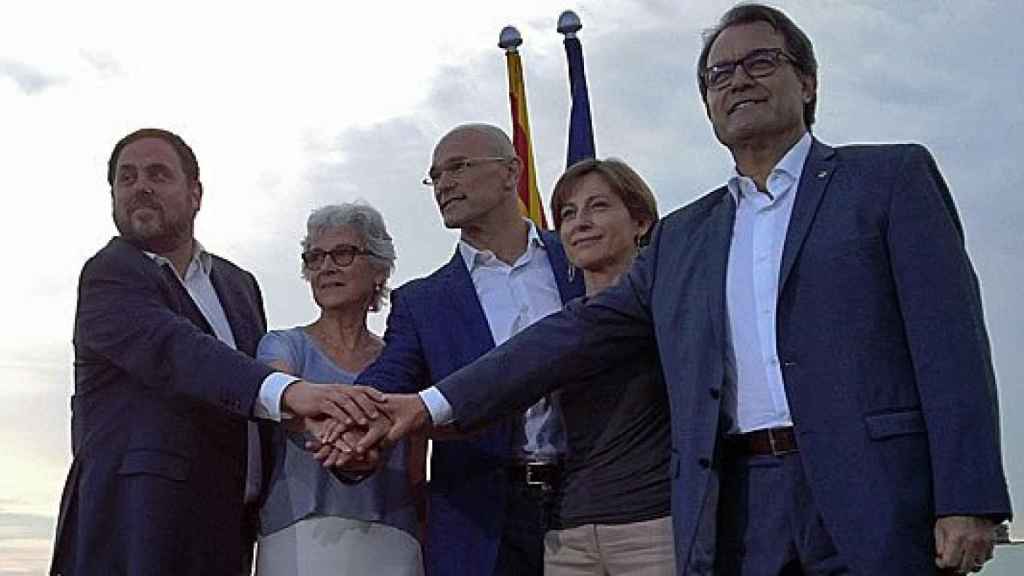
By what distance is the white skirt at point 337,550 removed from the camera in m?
5.06

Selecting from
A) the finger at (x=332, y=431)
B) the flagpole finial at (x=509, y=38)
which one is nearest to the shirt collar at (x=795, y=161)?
the finger at (x=332, y=431)

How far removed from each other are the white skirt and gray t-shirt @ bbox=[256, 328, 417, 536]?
0.10 feet

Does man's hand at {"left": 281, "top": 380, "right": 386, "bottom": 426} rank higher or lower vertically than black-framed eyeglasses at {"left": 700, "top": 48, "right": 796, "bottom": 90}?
lower

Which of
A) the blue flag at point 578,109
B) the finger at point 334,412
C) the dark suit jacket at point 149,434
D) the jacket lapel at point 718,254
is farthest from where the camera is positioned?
the blue flag at point 578,109

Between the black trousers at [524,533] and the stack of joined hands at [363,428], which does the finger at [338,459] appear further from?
the black trousers at [524,533]

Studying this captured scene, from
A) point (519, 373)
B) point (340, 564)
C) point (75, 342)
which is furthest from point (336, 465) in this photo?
point (75, 342)

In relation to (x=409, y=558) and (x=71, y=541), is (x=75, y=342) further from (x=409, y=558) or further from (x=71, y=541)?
(x=409, y=558)

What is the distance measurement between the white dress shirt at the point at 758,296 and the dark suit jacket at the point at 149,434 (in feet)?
5.92

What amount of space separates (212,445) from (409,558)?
805 millimetres

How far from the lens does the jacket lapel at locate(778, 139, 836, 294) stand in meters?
3.91

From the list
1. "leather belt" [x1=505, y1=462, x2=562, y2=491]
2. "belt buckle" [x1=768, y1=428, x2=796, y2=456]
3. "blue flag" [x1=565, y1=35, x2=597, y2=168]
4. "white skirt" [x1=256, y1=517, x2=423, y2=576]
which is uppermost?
"blue flag" [x1=565, y1=35, x2=597, y2=168]

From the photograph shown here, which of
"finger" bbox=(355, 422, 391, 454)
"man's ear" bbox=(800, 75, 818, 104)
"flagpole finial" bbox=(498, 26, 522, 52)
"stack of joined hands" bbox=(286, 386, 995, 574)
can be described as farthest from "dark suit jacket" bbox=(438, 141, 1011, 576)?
"flagpole finial" bbox=(498, 26, 522, 52)

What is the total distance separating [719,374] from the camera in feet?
13.2

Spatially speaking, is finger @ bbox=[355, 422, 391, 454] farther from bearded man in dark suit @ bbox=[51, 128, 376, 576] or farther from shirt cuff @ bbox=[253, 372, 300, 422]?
shirt cuff @ bbox=[253, 372, 300, 422]
